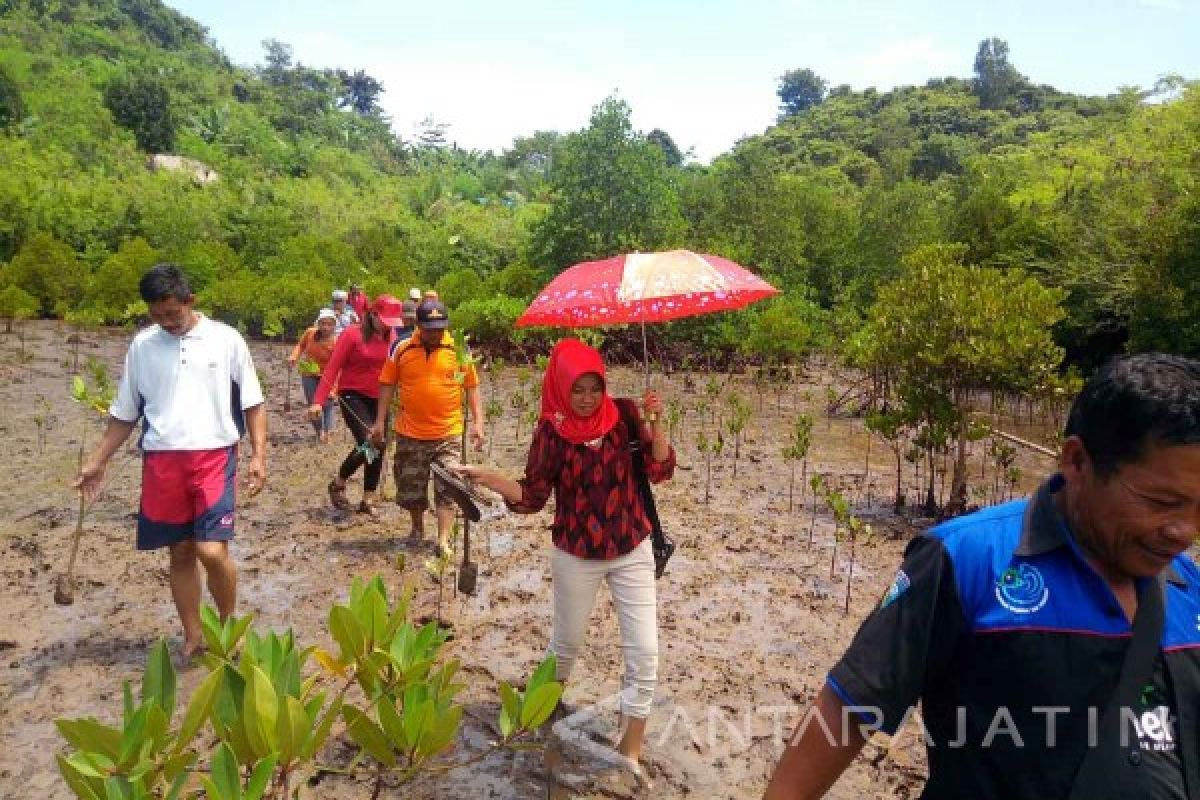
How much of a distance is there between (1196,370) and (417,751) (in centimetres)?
173

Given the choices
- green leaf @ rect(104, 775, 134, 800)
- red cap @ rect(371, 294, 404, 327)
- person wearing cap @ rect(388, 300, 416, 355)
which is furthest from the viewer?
person wearing cap @ rect(388, 300, 416, 355)

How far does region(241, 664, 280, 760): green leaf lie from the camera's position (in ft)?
5.48

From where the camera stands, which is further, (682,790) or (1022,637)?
(682,790)

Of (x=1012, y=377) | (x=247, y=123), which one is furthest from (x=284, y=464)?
(x=247, y=123)

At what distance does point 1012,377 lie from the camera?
22.2 feet

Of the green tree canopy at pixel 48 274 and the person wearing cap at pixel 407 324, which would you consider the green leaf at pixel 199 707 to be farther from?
the green tree canopy at pixel 48 274

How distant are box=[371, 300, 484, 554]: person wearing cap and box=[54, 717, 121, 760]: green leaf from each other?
346 centimetres

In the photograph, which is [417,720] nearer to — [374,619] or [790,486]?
[374,619]

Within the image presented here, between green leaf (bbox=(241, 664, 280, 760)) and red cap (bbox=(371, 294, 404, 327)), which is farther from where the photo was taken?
red cap (bbox=(371, 294, 404, 327))

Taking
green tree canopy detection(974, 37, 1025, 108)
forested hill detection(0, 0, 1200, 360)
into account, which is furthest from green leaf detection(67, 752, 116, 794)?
green tree canopy detection(974, 37, 1025, 108)

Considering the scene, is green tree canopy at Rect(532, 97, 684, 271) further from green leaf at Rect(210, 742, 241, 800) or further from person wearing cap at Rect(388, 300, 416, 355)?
green leaf at Rect(210, 742, 241, 800)

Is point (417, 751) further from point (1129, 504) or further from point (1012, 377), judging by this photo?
point (1012, 377)

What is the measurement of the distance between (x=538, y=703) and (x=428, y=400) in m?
3.45

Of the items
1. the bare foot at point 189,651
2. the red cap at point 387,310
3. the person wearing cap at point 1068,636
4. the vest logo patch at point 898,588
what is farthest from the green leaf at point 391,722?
the red cap at point 387,310
